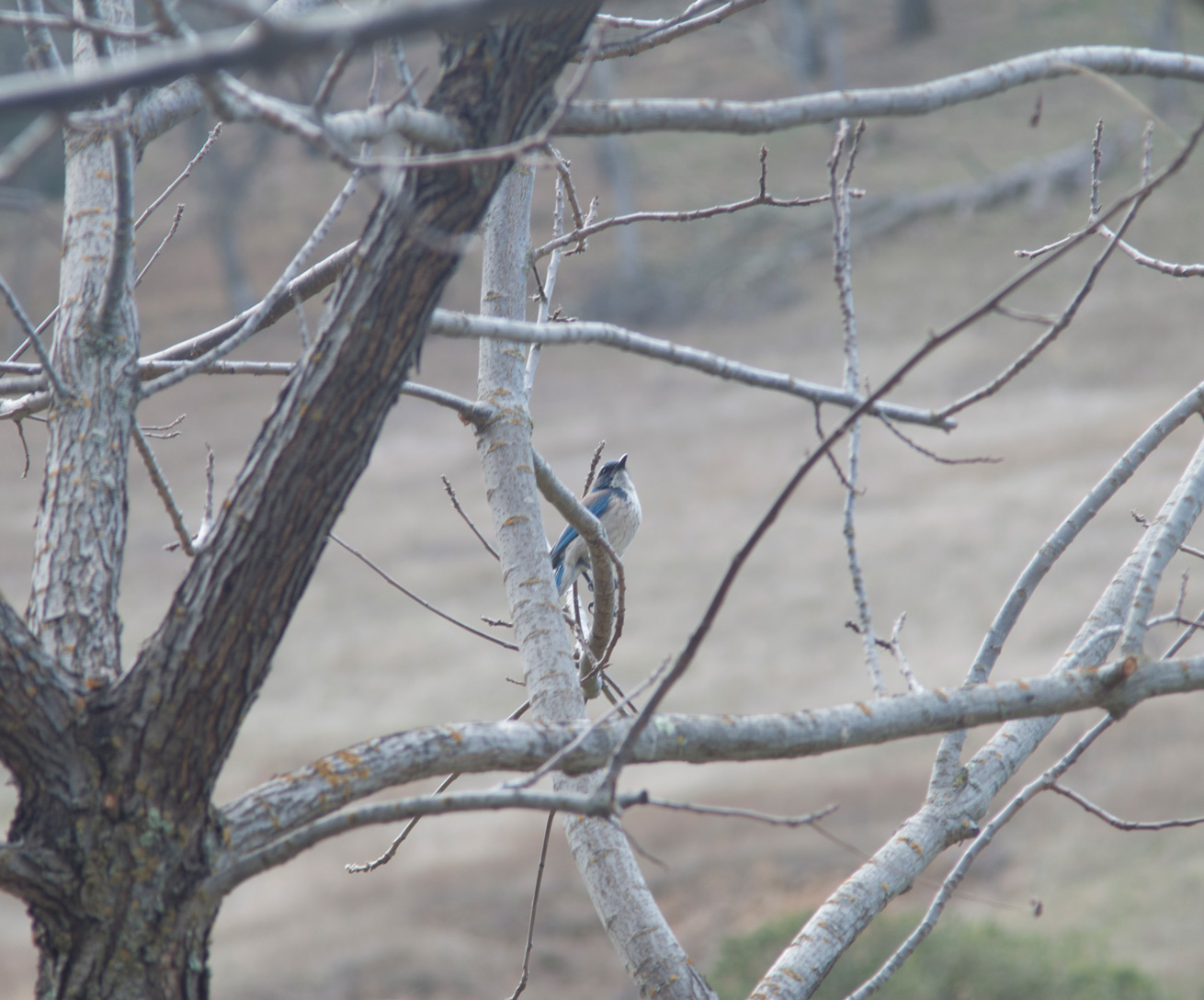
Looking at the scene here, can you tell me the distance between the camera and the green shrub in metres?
6.55

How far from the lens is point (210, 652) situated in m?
1.59

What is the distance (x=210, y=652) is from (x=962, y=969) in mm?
6323

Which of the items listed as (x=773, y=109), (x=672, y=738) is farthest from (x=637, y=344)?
(x=672, y=738)

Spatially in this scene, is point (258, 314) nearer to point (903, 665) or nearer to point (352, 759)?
point (352, 759)

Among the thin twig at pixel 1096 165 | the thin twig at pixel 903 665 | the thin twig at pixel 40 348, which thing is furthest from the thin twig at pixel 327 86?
the thin twig at pixel 1096 165

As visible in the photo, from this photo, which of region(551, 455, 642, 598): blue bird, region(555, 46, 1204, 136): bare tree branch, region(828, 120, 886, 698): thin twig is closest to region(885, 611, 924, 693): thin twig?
region(828, 120, 886, 698): thin twig

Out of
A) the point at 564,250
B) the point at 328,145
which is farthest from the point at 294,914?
the point at 328,145

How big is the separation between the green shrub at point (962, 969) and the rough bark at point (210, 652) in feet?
18.0

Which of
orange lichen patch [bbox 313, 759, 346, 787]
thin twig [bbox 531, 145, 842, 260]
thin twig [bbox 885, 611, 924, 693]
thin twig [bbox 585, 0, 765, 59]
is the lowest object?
orange lichen patch [bbox 313, 759, 346, 787]

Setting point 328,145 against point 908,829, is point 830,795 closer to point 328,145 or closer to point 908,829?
point 908,829

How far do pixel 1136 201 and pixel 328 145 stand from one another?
43.6 inches

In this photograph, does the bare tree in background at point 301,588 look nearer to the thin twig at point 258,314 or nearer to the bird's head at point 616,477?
the thin twig at point 258,314

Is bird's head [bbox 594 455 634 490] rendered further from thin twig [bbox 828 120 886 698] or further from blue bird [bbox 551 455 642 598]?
thin twig [bbox 828 120 886 698]

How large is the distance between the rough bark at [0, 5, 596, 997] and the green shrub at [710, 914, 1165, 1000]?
549 centimetres
